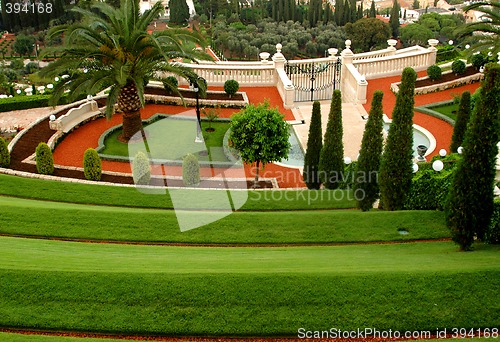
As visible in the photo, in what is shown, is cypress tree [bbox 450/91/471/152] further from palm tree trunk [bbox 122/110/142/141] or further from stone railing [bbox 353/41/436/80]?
palm tree trunk [bbox 122/110/142/141]

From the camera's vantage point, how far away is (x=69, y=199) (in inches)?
800

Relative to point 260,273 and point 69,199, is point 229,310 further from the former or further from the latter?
point 69,199

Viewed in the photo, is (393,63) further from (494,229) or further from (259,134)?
(494,229)

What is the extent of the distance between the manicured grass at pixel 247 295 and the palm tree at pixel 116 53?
1215 centimetres

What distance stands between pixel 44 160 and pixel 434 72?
2161cm

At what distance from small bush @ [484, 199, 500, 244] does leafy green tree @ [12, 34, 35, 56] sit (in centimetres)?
6415

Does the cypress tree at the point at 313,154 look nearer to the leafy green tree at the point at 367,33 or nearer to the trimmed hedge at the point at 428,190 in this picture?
the trimmed hedge at the point at 428,190

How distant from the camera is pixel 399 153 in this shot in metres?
17.0

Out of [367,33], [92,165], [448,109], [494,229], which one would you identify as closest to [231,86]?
[92,165]

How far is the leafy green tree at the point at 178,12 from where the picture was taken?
85875 mm

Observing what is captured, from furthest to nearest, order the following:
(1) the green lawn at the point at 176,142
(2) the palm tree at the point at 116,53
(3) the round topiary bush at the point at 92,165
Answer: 1. (1) the green lawn at the point at 176,142
2. (2) the palm tree at the point at 116,53
3. (3) the round topiary bush at the point at 92,165

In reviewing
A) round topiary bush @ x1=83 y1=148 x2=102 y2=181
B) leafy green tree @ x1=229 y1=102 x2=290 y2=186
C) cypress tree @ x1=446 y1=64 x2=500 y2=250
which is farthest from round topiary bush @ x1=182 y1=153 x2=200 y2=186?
cypress tree @ x1=446 y1=64 x2=500 y2=250

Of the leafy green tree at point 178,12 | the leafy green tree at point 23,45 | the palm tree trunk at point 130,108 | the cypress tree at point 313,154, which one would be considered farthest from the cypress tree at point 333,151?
the leafy green tree at point 178,12

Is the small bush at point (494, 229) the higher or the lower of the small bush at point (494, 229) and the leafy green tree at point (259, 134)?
the lower
